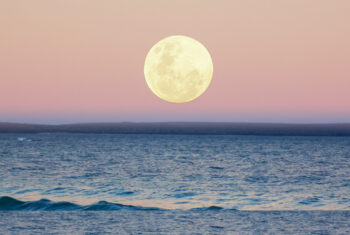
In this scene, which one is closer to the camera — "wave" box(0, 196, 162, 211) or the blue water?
the blue water

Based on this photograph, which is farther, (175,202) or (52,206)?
(175,202)

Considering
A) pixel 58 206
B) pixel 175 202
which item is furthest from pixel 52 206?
pixel 175 202

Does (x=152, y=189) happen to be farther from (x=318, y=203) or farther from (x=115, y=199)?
(x=318, y=203)

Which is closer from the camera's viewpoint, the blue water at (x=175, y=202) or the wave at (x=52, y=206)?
the blue water at (x=175, y=202)

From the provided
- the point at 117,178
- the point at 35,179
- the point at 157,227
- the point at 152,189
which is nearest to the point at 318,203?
the point at 152,189

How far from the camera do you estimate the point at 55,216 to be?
60.1 feet

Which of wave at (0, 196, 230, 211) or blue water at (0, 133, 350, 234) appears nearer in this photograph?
blue water at (0, 133, 350, 234)

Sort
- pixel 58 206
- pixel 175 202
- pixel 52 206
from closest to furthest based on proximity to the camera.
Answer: pixel 52 206 → pixel 58 206 → pixel 175 202

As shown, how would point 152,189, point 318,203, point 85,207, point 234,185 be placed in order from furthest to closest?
point 234,185, point 152,189, point 318,203, point 85,207

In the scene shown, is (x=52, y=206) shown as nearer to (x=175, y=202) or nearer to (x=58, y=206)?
(x=58, y=206)

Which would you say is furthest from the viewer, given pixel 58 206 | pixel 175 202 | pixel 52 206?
pixel 175 202

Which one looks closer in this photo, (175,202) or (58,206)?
(58,206)

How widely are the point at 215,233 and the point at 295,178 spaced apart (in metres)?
32.0

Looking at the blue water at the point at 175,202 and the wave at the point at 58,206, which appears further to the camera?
the wave at the point at 58,206
